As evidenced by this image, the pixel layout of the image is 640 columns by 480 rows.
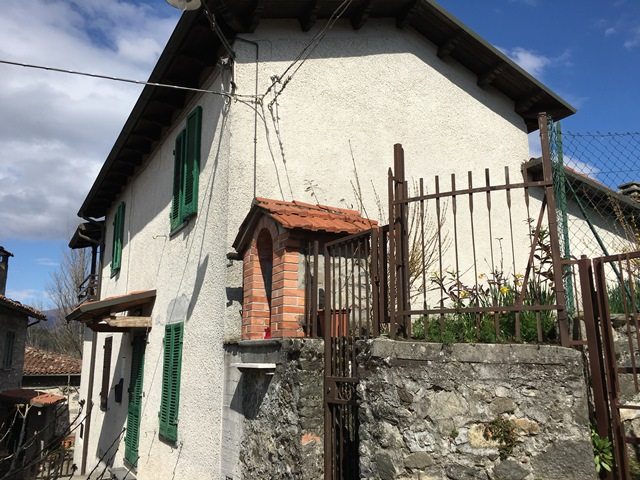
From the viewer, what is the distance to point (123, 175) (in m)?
12.4

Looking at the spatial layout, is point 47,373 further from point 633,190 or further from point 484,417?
point 484,417

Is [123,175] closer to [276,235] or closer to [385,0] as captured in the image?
[385,0]

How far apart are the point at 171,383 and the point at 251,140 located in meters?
3.51

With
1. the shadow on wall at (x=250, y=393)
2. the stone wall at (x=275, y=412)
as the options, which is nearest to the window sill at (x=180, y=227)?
the stone wall at (x=275, y=412)


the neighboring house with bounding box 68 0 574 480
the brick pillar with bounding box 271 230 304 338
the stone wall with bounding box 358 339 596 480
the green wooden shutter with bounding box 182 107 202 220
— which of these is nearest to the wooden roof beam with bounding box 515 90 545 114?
the neighboring house with bounding box 68 0 574 480

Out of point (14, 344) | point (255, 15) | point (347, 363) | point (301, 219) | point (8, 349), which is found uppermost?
point (255, 15)

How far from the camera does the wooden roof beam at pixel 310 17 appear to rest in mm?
7073

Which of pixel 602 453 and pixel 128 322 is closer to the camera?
pixel 602 453

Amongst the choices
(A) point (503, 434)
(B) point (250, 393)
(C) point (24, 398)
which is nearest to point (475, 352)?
(A) point (503, 434)

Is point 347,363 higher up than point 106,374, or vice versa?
point 347,363

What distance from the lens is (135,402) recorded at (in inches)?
367

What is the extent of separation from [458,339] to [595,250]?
5663 mm

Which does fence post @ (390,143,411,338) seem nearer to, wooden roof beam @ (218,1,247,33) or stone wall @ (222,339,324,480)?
stone wall @ (222,339,324,480)

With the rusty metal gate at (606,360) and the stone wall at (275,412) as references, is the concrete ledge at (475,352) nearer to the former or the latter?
the rusty metal gate at (606,360)
